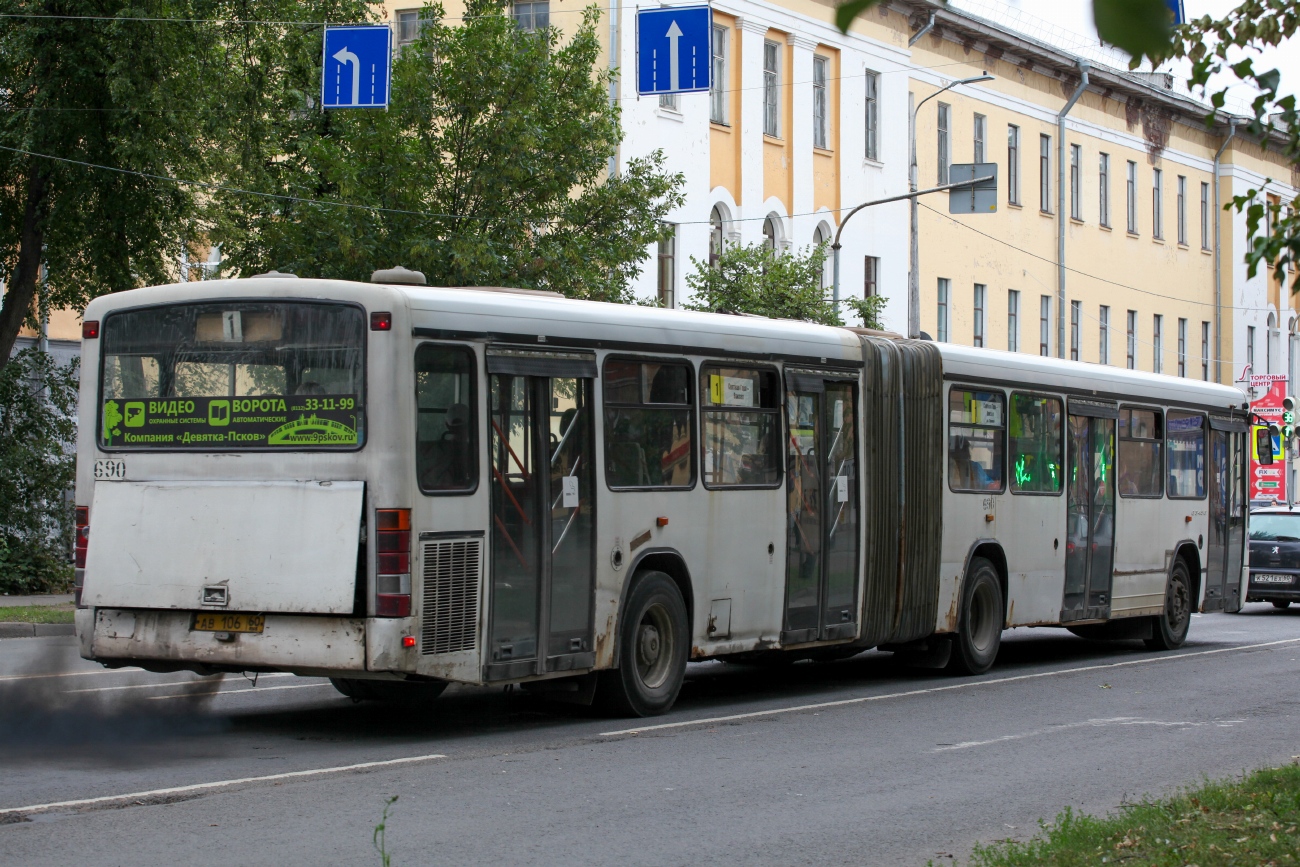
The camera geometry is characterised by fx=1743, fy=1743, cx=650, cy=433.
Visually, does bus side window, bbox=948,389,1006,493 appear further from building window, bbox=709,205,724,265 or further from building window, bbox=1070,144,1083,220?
building window, bbox=1070,144,1083,220

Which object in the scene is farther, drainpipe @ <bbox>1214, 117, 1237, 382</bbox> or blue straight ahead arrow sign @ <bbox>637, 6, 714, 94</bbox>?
drainpipe @ <bbox>1214, 117, 1237, 382</bbox>

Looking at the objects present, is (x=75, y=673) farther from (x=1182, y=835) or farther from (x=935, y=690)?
(x=1182, y=835)

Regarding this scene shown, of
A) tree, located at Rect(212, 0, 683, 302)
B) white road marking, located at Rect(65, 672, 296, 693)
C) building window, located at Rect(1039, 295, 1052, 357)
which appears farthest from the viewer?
building window, located at Rect(1039, 295, 1052, 357)

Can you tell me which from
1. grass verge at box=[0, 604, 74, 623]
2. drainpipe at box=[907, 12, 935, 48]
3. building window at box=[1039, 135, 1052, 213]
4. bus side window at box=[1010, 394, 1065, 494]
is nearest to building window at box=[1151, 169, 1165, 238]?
building window at box=[1039, 135, 1052, 213]

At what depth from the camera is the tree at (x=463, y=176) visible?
75.3 ft

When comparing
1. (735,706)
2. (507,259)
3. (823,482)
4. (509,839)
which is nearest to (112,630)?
(509,839)

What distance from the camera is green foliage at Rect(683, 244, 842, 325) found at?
30.5 meters

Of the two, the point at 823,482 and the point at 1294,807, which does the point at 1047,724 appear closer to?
the point at 823,482

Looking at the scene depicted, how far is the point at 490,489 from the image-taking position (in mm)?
10539

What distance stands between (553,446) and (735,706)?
3.02 m

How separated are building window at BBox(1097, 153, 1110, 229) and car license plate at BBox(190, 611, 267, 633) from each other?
45.0 m

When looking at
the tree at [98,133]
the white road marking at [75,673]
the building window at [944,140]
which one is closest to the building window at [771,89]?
the building window at [944,140]

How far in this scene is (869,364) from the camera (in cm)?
1464

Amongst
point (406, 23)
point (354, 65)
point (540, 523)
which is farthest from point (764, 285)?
point (540, 523)
